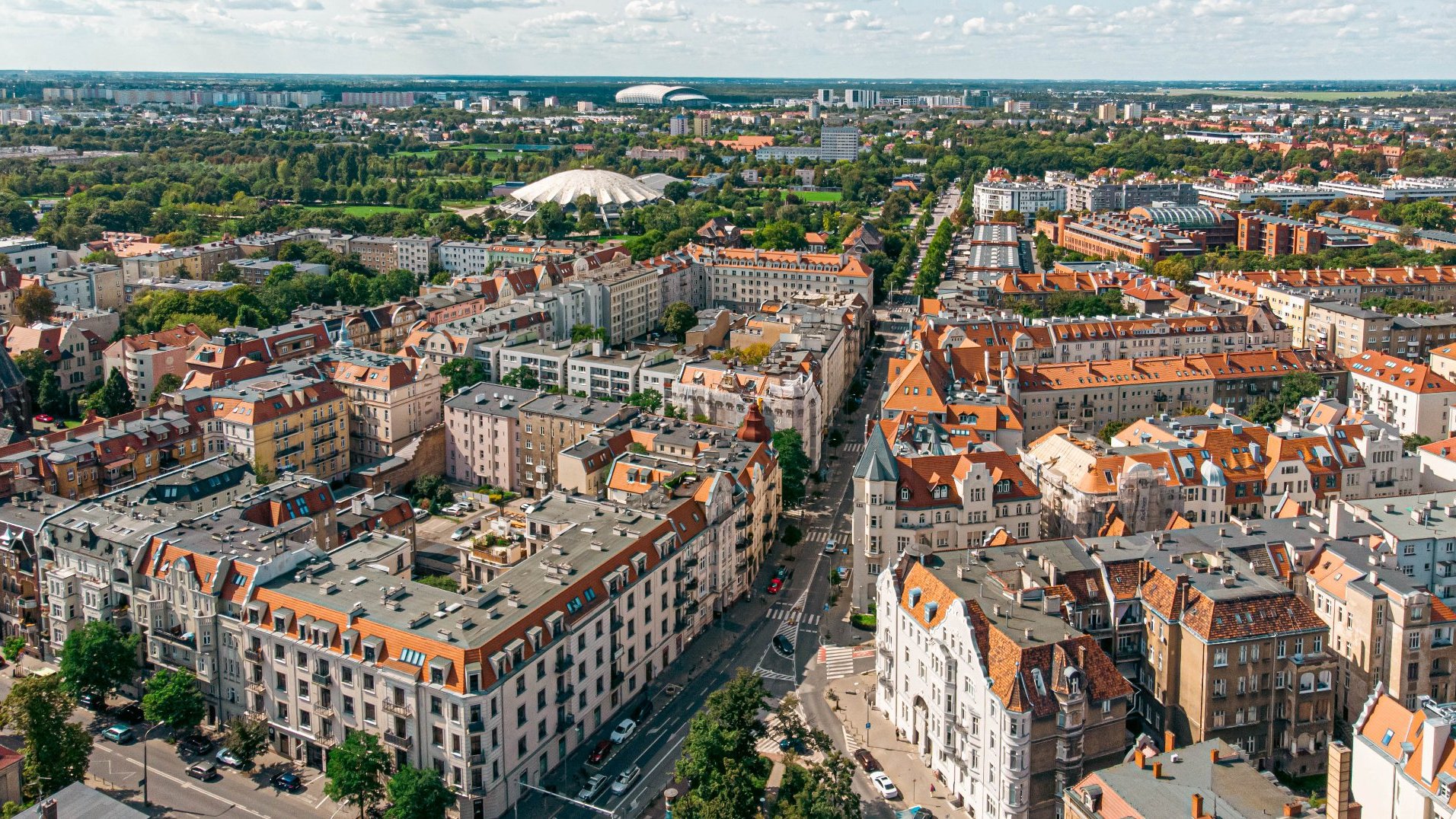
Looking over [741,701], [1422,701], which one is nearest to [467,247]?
[741,701]

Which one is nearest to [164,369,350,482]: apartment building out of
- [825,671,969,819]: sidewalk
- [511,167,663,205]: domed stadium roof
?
[825,671,969,819]: sidewalk

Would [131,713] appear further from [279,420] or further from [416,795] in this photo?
[279,420]

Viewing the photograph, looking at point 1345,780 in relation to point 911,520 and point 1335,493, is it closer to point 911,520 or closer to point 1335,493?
point 911,520

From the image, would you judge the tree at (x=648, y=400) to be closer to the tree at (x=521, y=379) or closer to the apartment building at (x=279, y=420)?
the tree at (x=521, y=379)

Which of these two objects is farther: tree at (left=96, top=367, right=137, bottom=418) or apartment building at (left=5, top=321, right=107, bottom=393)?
apartment building at (left=5, top=321, right=107, bottom=393)

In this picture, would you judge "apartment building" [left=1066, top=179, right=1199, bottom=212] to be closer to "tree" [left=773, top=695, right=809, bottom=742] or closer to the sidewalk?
the sidewalk

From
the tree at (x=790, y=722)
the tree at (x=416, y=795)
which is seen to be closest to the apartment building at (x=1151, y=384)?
the tree at (x=790, y=722)

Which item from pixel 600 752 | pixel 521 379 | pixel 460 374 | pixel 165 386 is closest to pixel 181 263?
pixel 165 386
